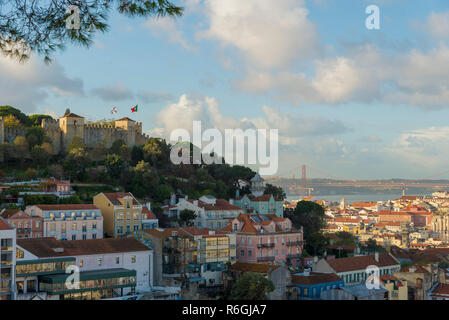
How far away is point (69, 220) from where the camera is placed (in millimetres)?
29562

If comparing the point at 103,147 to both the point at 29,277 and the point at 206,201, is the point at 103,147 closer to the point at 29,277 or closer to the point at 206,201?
the point at 206,201

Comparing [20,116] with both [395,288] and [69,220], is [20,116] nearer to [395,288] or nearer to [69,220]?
[69,220]

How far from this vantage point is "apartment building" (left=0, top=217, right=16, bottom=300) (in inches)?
853

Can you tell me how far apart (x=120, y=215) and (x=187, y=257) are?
6.58 m

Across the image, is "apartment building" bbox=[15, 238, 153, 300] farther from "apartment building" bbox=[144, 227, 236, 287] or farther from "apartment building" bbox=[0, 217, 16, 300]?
"apartment building" bbox=[144, 227, 236, 287]

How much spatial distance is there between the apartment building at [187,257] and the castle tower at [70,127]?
20380 millimetres

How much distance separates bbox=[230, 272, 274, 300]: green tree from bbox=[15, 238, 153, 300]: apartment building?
4665mm

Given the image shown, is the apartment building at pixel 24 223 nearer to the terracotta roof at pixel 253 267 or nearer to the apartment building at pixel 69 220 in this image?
the apartment building at pixel 69 220

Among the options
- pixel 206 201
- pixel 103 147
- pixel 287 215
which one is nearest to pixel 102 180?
pixel 103 147

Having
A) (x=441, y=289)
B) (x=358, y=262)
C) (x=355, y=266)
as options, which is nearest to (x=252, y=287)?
(x=355, y=266)

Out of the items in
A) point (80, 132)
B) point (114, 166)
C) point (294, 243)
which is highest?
point (80, 132)

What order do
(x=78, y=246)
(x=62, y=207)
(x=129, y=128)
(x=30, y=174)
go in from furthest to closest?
(x=129, y=128) → (x=30, y=174) → (x=62, y=207) → (x=78, y=246)

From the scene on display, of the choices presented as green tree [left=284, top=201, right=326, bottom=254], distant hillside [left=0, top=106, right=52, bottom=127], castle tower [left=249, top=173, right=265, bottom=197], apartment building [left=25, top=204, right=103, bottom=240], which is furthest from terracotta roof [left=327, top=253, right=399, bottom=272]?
distant hillside [left=0, top=106, right=52, bottom=127]

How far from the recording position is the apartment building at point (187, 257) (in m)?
26.7
